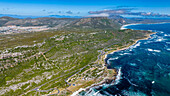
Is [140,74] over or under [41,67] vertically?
under

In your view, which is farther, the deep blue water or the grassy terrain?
the grassy terrain

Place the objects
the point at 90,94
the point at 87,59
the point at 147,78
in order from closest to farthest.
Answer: the point at 90,94, the point at 147,78, the point at 87,59

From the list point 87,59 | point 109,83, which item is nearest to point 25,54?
point 87,59

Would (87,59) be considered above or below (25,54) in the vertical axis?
below

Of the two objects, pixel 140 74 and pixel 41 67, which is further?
pixel 41 67

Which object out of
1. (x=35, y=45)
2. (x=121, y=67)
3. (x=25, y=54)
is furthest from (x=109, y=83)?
(x=35, y=45)

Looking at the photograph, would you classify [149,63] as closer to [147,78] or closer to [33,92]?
[147,78]

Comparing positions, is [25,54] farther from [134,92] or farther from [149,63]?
[149,63]

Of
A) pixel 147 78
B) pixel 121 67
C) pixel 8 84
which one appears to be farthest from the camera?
pixel 121 67

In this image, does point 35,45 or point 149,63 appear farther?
point 35,45

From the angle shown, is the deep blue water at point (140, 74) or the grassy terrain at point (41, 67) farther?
the grassy terrain at point (41, 67)
